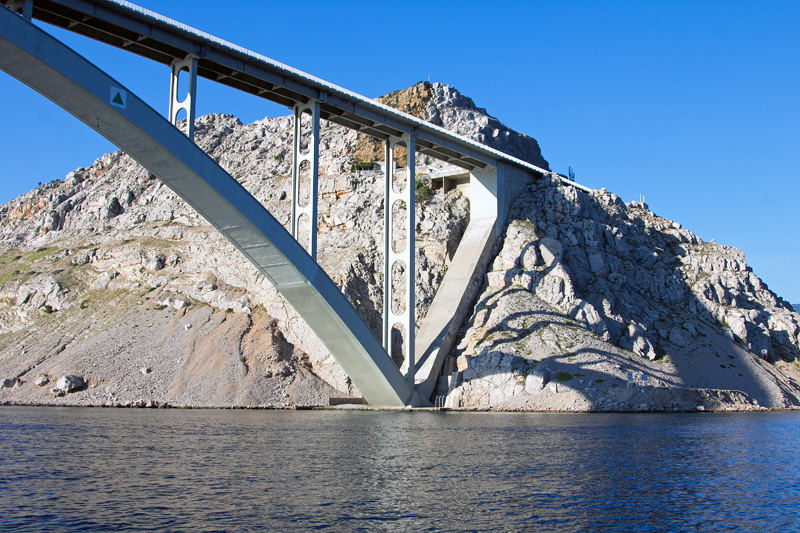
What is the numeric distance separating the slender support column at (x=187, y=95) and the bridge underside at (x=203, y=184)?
113 cm

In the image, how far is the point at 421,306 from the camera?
159ft

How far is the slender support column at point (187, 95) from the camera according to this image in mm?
28719

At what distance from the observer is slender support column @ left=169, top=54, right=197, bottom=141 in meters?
28.7

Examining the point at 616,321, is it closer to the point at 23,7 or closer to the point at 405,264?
the point at 405,264

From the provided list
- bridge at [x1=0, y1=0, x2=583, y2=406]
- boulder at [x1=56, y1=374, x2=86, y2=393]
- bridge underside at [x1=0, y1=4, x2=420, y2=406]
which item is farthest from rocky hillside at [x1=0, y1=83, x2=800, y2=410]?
bridge underside at [x1=0, y1=4, x2=420, y2=406]

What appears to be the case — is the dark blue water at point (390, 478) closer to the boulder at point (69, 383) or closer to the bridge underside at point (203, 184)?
the bridge underside at point (203, 184)

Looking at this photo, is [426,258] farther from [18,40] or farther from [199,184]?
[18,40]

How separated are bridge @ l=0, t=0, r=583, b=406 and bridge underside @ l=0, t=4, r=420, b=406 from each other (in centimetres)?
4

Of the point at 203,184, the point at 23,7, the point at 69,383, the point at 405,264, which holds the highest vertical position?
the point at 23,7

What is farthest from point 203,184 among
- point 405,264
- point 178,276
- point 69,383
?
point 178,276

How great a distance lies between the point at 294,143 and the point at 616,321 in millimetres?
24308

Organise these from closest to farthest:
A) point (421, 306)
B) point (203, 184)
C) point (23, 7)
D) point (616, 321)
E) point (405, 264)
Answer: point (23, 7)
point (203, 184)
point (405, 264)
point (616, 321)
point (421, 306)

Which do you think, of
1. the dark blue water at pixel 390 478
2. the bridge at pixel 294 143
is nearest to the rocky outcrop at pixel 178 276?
Result: the bridge at pixel 294 143

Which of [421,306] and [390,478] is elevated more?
[421,306]
